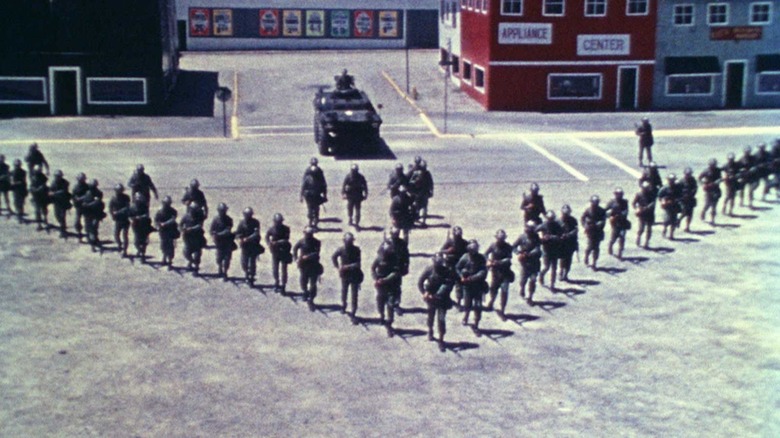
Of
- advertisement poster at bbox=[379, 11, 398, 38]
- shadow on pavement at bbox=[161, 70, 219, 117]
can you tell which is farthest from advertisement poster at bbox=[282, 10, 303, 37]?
shadow on pavement at bbox=[161, 70, 219, 117]

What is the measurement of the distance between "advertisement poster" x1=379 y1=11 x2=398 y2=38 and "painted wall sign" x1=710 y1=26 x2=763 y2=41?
2579 centimetres

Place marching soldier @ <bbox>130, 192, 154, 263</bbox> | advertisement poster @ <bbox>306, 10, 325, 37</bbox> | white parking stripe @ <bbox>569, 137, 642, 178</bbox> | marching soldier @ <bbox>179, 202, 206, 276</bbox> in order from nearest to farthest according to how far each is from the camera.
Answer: marching soldier @ <bbox>179, 202, 206, 276</bbox>, marching soldier @ <bbox>130, 192, 154, 263</bbox>, white parking stripe @ <bbox>569, 137, 642, 178</bbox>, advertisement poster @ <bbox>306, 10, 325, 37</bbox>

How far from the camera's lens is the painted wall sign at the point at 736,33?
4556 centimetres

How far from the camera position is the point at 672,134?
127 feet

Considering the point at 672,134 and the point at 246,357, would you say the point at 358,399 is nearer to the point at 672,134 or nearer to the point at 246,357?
the point at 246,357

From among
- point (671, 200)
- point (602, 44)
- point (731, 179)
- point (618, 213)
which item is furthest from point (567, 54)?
point (618, 213)

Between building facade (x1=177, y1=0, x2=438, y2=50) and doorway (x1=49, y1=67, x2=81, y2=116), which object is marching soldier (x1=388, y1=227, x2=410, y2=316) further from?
building facade (x1=177, y1=0, x2=438, y2=50)

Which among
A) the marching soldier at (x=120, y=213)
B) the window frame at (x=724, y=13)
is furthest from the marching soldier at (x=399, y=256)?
the window frame at (x=724, y=13)

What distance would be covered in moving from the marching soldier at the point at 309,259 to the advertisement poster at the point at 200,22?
49127mm

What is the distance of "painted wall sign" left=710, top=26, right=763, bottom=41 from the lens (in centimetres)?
4556

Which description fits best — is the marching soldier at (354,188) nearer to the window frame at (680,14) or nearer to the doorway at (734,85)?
the window frame at (680,14)

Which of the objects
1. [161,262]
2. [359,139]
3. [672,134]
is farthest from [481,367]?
[672,134]

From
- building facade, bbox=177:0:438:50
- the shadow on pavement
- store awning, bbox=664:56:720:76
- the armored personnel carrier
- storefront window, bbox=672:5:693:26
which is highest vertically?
building facade, bbox=177:0:438:50

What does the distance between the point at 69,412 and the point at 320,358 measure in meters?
3.89
